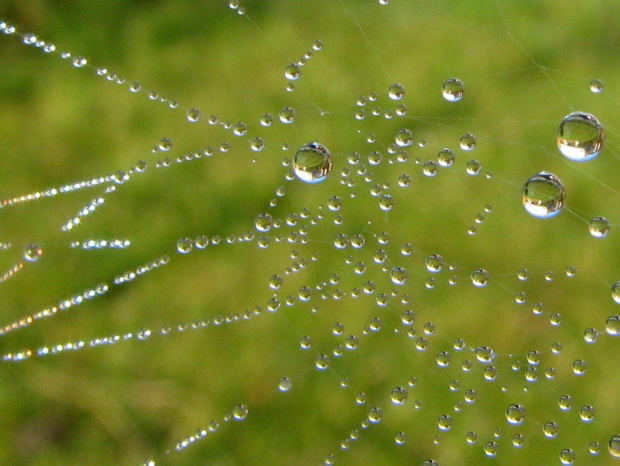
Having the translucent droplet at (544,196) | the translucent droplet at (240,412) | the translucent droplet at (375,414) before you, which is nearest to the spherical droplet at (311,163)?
the translucent droplet at (544,196)

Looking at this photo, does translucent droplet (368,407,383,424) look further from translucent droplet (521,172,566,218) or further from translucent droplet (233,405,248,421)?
translucent droplet (521,172,566,218)

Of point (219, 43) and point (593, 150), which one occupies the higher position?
point (593, 150)

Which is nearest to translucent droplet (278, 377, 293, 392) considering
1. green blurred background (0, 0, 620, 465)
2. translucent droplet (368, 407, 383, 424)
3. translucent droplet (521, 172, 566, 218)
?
green blurred background (0, 0, 620, 465)

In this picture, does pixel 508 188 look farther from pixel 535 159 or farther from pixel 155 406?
pixel 155 406

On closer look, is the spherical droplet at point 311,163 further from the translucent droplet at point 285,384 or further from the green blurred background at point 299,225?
the translucent droplet at point 285,384

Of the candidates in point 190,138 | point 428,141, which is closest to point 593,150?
point 428,141

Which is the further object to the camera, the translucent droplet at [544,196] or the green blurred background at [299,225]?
the green blurred background at [299,225]

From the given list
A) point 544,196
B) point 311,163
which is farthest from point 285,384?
point 544,196
